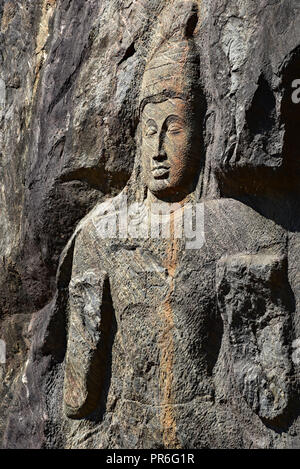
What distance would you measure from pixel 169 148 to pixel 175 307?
50 cm

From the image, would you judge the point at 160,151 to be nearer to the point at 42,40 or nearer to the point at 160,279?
the point at 160,279

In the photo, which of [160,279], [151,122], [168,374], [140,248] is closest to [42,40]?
[151,122]

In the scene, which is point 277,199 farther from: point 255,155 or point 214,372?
point 214,372

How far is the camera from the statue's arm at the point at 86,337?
329 centimetres

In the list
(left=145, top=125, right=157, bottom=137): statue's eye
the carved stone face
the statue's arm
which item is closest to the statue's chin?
the carved stone face

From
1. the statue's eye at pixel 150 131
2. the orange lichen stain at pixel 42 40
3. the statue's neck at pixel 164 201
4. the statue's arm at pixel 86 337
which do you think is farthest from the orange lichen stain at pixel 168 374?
the orange lichen stain at pixel 42 40

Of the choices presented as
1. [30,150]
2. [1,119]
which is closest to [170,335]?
[30,150]

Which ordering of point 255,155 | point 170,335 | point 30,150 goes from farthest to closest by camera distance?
point 30,150 < point 170,335 < point 255,155

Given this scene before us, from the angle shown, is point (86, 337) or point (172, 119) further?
point (86, 337)

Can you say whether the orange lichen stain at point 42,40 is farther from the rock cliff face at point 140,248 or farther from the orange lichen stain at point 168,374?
the orange lichen stain at point 168,374

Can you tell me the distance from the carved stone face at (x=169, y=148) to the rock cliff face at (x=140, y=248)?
0.17ft

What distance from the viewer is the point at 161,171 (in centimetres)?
318

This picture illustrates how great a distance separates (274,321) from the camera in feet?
9.57
